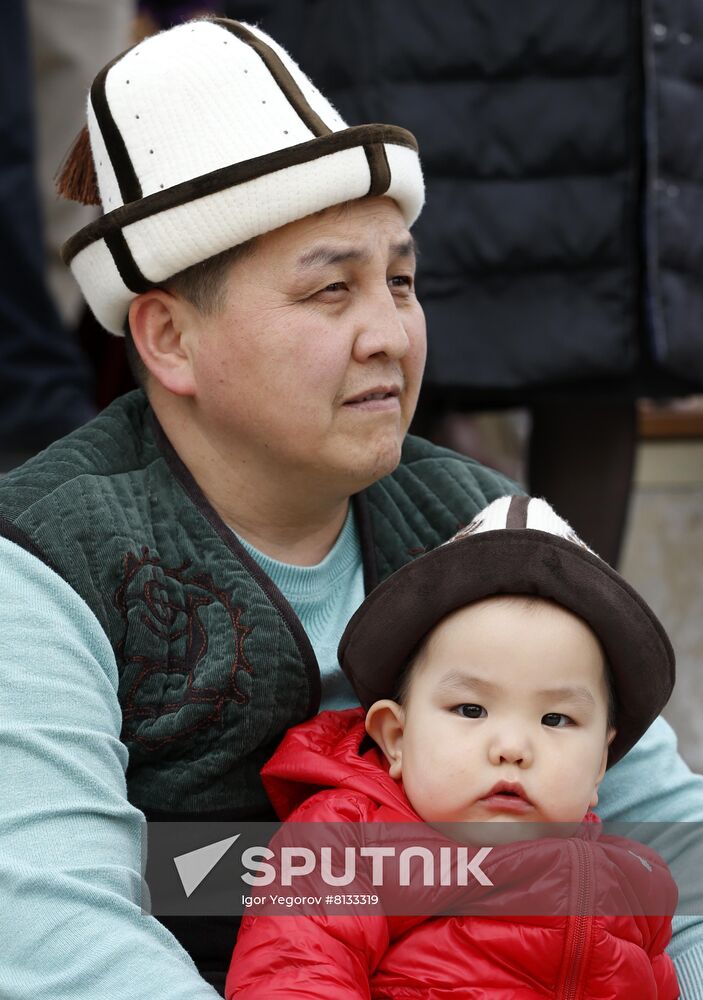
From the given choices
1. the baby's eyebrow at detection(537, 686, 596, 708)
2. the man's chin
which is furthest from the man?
the baby's eyebrow at detection(537, 686, 596, 708)

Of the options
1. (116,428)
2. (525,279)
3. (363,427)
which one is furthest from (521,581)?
(525,279)

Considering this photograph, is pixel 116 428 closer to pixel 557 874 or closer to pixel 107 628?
pixel 107 628

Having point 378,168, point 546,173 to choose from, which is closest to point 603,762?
point 378,168

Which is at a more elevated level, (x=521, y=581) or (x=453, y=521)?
(x=521, y=581)

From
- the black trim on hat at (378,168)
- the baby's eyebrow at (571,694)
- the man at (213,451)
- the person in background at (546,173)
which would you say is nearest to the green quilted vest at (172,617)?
the man at (213,451)

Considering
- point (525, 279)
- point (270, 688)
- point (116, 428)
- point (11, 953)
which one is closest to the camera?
point (11, 953)

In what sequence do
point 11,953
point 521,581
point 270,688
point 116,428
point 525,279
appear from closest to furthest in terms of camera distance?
point 11,953 < point 521,581 < point 270,688 < point 116,428 < point 525,279

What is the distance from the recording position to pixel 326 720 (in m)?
1.84

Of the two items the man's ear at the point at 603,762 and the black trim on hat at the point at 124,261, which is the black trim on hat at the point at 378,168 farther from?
the man's ear at the point at 603,762

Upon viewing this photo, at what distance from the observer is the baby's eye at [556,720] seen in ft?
5.52

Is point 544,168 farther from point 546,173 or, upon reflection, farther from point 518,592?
point 518,592

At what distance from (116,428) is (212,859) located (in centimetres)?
56

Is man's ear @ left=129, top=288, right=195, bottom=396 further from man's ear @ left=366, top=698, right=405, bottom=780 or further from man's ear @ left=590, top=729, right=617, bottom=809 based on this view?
man's ear @ left=590, top=729, right=617, bottom=809

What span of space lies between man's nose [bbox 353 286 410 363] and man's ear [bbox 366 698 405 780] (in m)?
0.42
